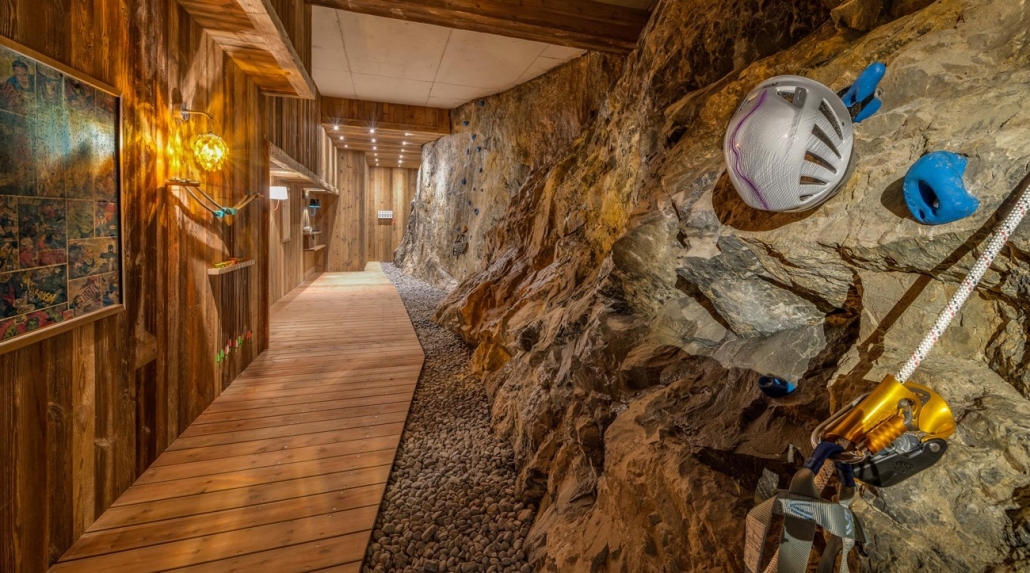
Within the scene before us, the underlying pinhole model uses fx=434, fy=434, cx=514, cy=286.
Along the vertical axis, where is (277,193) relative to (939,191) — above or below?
above

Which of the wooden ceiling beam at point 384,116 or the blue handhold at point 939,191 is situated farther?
the wooden ceiling beam at point 384,116

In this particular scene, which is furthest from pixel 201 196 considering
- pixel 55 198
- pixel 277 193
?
pixel 277 193

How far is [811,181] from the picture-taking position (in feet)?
4.34

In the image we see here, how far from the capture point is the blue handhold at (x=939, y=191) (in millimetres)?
1072

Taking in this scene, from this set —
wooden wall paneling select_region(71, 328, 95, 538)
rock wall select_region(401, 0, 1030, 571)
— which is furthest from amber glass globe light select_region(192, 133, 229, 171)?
rock wall select_region(401, 0, 1030, 571)

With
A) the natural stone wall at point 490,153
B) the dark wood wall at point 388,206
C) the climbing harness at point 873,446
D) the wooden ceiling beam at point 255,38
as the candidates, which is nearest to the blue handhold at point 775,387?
the climbing harness at point 873,446

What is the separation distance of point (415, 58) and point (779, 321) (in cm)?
558

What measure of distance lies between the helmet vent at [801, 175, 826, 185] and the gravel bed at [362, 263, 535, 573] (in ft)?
6.63

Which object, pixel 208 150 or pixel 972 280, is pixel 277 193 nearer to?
pixel 208 150

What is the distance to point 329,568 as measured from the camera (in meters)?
1.94

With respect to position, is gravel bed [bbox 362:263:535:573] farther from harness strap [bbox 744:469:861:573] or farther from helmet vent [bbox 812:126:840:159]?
helmet vent [bbox 812:126:840:159]

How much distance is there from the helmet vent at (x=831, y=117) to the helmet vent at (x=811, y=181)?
0.13 m

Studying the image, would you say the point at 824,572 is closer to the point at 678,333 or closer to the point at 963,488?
the point at 963,488

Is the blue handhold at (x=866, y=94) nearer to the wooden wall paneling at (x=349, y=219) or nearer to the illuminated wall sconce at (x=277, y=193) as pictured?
the illuminated wall sconce at (x=277, y=193)
